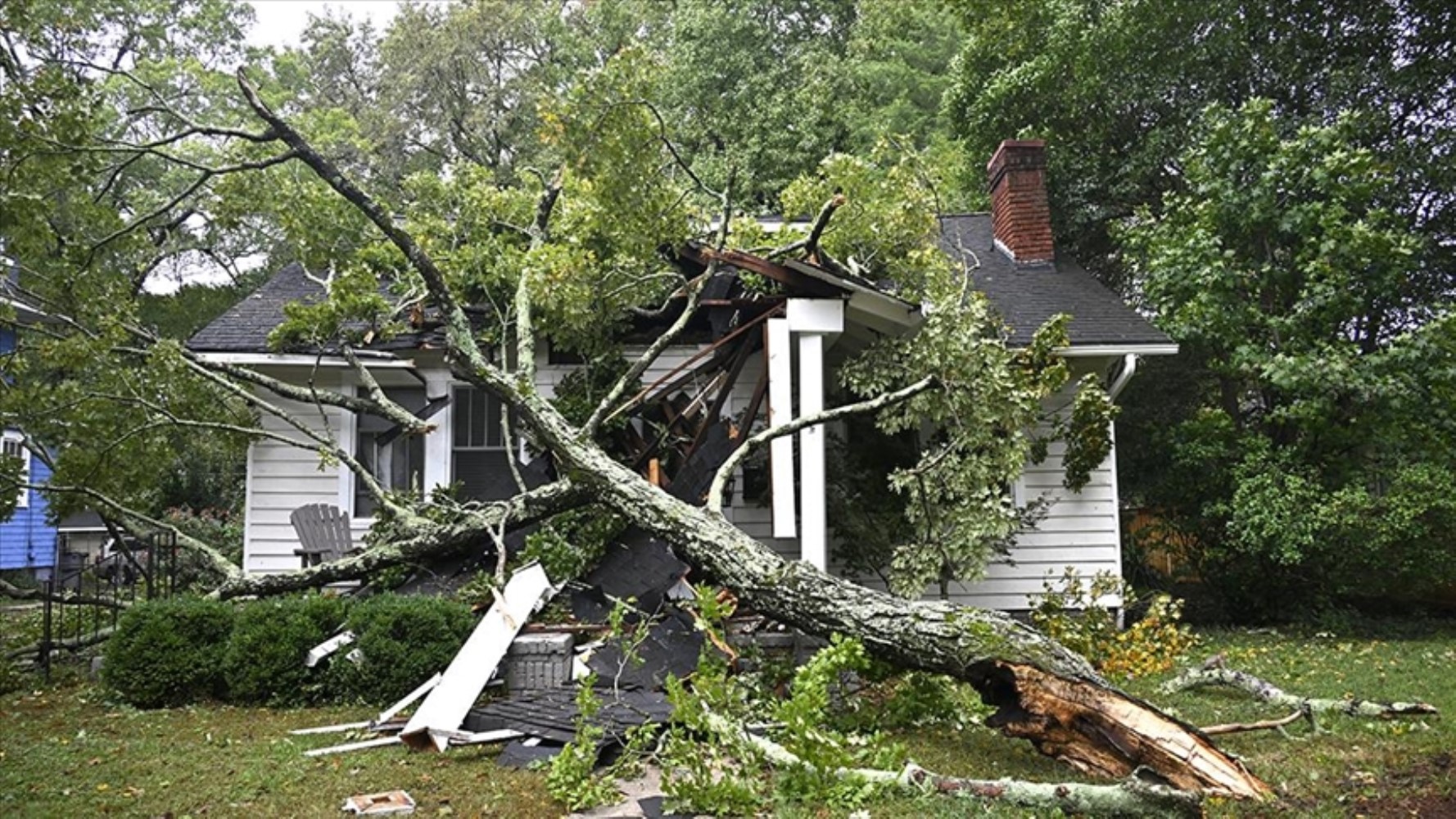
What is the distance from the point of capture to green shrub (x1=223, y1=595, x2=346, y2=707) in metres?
7.71

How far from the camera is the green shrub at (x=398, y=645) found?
7.50 meters

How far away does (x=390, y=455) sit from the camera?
11430mm

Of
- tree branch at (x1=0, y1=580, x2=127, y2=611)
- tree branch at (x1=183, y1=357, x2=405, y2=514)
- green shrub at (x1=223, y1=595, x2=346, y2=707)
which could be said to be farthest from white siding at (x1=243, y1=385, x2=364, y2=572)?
green shrub at (x1=223, y1=595, x2=346, y2=707)

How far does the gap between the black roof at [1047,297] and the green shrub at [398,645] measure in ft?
20.8

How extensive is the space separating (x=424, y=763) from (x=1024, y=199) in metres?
10.5

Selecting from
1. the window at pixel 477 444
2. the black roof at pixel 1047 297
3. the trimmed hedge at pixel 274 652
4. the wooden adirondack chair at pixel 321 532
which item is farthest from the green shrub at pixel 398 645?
the black roof at pixel 1047 297

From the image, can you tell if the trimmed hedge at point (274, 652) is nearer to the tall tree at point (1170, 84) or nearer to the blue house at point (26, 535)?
the tall tree at point (1170, 84)

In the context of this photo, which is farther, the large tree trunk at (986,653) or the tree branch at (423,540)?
the tree branch at (423,540)

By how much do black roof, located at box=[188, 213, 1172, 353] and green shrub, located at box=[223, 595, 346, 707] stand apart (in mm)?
3947

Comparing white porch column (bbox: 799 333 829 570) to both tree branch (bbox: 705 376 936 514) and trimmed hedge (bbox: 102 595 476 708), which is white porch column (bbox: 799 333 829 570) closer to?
tree branch (bbox: 705 376 936 514)

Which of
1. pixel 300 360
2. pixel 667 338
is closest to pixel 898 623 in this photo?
pixel 667 338

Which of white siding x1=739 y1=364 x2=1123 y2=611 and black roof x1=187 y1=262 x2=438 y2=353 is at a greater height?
black roof x1=187 y1=262 x2=438 y2=353

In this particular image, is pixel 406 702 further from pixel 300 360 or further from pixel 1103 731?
pixel 300 360

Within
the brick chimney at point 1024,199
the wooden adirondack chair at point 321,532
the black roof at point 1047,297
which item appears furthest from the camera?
the brick chimney at point 1024,199
